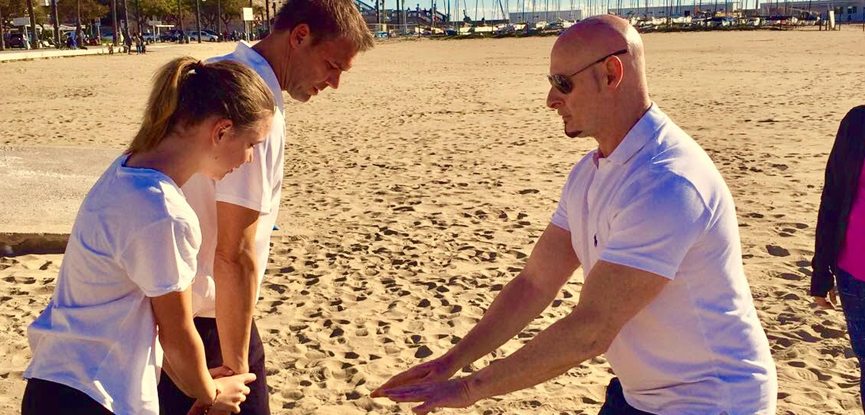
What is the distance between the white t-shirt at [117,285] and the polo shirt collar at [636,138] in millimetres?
995

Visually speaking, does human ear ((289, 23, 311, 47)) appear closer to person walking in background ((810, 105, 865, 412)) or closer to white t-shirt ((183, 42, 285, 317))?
white t-shirt ((183, 42, 285, 317))

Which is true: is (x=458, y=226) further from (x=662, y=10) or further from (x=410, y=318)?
(x=662, y=10)

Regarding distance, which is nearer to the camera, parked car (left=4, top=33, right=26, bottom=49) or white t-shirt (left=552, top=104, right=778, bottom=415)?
white t-shirt (left=552, top=104, right=778, bottom=415)

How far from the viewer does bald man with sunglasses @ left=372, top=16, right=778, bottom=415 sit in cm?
188

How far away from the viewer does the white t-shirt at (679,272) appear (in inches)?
73.4

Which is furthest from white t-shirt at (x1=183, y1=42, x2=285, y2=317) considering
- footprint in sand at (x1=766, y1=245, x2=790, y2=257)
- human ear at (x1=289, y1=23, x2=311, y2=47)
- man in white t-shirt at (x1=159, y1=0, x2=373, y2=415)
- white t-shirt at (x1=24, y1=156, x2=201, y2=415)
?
footprint in sand at (x1=766, y1=245, x2=790, y2=257)

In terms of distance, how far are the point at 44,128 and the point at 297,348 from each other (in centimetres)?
1207

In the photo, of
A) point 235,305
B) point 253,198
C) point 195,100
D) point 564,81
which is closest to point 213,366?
point 235,305

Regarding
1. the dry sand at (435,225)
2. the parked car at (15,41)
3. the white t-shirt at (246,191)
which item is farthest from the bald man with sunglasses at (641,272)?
the parked car at (15,41)

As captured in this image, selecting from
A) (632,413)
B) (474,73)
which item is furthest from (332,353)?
(474,73)

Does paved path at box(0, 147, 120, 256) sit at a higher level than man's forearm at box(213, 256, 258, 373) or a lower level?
lower

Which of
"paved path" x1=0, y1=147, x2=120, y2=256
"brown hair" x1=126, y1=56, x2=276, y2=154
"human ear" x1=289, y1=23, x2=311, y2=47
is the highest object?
"human ear" x1=289, y1=23, x2=311, y2=47

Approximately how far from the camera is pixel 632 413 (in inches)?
85.0

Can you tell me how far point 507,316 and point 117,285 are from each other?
1110 mm
